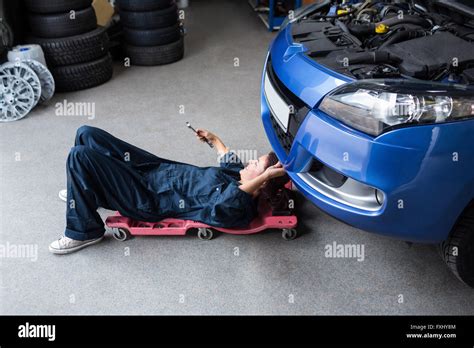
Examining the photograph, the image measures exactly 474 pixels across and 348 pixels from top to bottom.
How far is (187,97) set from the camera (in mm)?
4016

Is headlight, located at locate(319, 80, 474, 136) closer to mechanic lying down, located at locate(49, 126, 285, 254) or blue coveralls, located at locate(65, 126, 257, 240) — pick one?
mechanic lying down, located at locate(49, 126, 285, 254)

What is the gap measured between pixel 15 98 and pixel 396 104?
3.12 m

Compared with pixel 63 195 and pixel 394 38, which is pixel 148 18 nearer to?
pixel 63 195

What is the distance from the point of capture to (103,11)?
4.88 metres

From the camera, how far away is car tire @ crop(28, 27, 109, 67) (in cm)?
399

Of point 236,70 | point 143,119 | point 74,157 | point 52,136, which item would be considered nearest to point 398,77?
point 74,157

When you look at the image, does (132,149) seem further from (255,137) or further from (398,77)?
(398,77)

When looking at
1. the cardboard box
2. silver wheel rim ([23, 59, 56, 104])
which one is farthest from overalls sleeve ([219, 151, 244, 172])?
the cardboard box

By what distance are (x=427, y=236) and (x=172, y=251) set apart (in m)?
1.16

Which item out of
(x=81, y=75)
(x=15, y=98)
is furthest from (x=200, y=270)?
(x=81, y=75)

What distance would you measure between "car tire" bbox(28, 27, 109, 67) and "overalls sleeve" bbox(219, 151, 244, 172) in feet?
7.25
